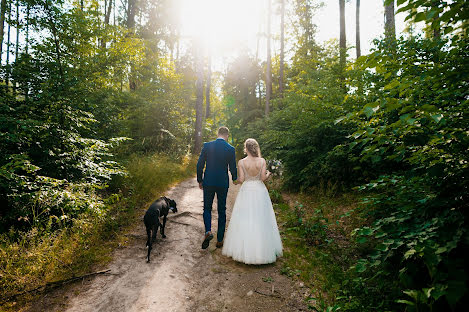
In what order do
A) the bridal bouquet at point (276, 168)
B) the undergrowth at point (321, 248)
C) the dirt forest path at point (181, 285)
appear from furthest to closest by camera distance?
the bridal bouquet at point (276, 168)
the undergrowth at point (321, 248)
the dirt forest path at point (181, 285)

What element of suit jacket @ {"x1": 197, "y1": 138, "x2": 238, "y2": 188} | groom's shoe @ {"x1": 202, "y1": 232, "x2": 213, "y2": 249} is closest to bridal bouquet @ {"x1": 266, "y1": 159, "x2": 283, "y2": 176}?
suit jacket @ {"x1": 197, "y1": 138, "x2": 238, "y2": 188}

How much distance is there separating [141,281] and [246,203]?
2211 millimetres

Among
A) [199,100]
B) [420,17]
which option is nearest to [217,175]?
[420,17]

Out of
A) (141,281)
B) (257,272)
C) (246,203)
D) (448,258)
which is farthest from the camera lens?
(246,203)

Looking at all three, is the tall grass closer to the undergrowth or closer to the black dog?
the black dog

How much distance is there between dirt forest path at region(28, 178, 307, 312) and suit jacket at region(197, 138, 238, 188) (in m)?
1.48

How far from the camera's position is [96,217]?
510 cm

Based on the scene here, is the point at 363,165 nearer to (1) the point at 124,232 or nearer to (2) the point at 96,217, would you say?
(1) the point at 124,232

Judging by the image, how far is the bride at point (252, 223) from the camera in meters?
4.25

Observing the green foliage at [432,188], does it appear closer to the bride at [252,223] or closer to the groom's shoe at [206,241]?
the bride at [252,223]

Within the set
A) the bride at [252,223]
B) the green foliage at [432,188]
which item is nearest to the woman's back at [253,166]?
the bride at [252,223]

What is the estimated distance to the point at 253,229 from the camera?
434cm

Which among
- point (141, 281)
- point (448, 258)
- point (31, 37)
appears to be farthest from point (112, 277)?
point (31, 37)

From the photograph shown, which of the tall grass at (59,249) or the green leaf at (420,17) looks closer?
the green leaf at (420,17)
